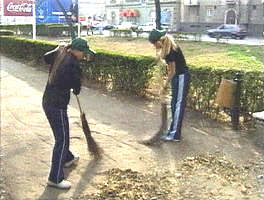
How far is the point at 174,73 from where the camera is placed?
5969 millimetres

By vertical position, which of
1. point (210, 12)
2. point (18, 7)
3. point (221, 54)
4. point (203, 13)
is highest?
point (210, 12)

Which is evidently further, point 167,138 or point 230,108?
point 230,108

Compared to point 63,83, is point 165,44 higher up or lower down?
higher up

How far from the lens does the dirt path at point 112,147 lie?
15.6 feet

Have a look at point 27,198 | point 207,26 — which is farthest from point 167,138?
point 207,26

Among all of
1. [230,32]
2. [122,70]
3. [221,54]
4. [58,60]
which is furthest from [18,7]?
[230,32]

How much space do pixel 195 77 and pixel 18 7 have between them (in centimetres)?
1566

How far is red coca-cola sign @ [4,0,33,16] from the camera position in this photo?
826 inches

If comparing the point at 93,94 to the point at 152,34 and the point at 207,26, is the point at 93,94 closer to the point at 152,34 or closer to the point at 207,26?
the point at 152,34

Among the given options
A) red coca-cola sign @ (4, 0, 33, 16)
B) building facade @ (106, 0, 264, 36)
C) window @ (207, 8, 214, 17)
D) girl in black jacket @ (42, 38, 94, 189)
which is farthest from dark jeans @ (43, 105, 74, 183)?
window @ (207, 8, 214, 17)

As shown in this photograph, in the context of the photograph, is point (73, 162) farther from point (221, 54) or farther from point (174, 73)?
point (221, 54)

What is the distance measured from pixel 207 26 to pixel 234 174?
48.7m

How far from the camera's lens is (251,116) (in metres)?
6.72

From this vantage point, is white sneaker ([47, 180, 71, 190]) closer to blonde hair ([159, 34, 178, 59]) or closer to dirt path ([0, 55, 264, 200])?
dirt path ([0, 55, 264, 200])
